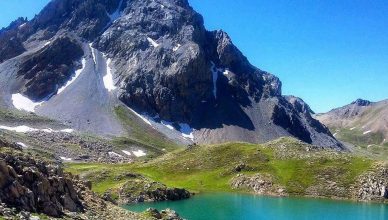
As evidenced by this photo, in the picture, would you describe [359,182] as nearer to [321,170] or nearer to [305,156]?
[321,170]

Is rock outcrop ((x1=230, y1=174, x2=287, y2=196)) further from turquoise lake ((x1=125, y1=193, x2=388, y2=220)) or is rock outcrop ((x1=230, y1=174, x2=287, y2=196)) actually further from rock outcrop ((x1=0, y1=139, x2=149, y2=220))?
rock outcrop ((x1=0, y1=139, x2=149, y2=220))

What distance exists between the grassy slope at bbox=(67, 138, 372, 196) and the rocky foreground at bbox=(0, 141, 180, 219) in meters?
65.7

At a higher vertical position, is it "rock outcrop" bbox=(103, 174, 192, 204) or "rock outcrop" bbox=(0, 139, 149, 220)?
"rock outcrop" bbox=(0, 139, 149, 220)

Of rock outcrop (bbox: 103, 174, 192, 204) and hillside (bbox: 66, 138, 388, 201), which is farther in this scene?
hillside (bbox: 66, 138, 388, 201)

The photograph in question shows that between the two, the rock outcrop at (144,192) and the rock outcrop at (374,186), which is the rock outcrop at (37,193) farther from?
the rock outcrop at (374,186)

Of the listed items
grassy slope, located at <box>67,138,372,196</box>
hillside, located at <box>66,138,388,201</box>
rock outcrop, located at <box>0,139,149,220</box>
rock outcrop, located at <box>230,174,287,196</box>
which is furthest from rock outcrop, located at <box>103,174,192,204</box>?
rock outcrop, located at <box>0,139,149,220</box>

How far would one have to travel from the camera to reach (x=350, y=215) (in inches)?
3659

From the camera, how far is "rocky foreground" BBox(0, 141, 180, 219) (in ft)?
119

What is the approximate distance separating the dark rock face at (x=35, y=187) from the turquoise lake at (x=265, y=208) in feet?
115

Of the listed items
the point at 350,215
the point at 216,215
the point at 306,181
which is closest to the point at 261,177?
the point at 306,181

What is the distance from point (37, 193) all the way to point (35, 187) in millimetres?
644

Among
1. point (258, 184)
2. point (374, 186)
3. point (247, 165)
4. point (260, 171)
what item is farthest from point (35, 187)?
point (247, 165)

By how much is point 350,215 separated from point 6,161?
72630 mm

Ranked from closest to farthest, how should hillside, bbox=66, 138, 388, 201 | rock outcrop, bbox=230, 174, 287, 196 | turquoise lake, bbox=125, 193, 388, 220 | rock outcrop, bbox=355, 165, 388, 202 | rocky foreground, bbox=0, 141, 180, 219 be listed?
rocky foreground, bbox=0, 141, 180, 219 → turquoise lake, bbox=125, 193, 388, 220 → rock outcrop, bbox=355, 165, 388, 202 → hillside, bbox=66, 138, 388, 201 → rock outcrop, bbox=230, 174, 287, 196
